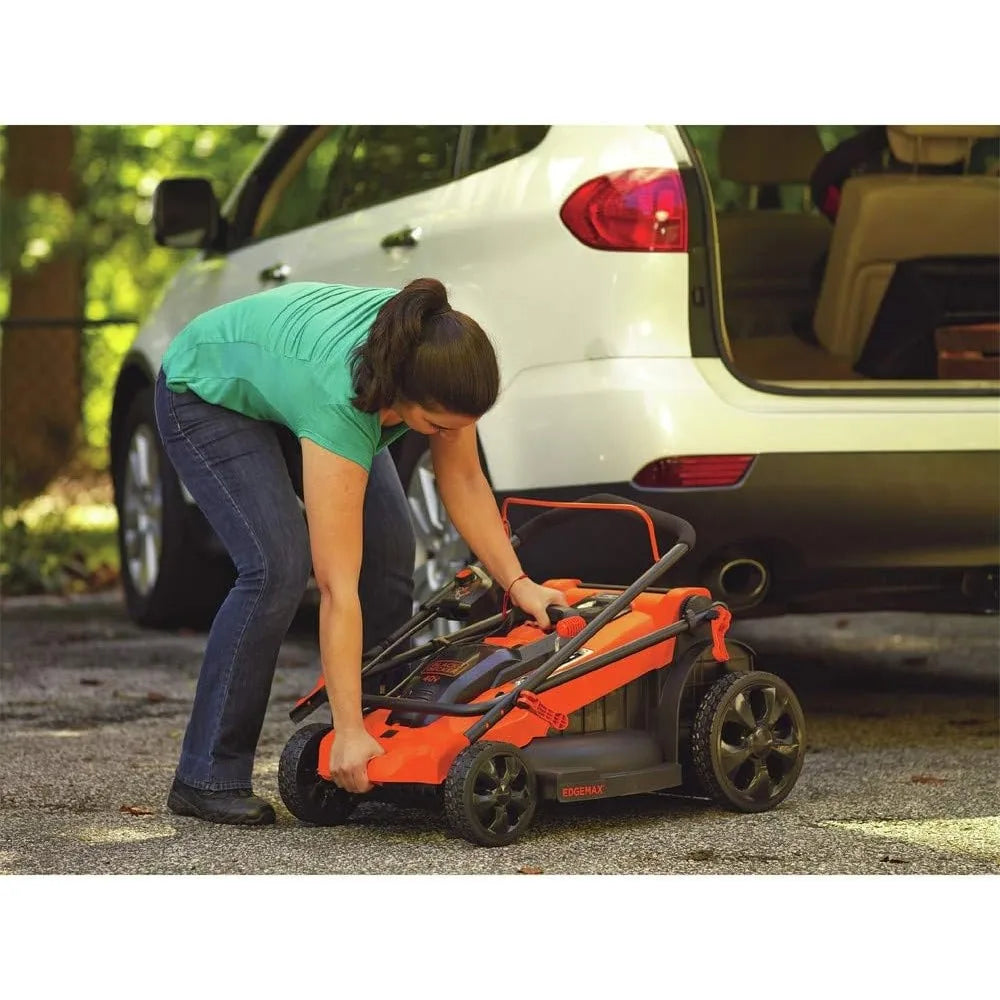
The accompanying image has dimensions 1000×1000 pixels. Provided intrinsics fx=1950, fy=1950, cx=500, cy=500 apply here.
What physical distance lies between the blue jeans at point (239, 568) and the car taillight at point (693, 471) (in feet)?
3.51

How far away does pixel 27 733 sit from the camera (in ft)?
19.5

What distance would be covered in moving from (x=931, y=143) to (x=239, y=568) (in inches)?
125

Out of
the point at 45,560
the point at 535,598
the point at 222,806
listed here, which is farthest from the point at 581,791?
the point at 45,560

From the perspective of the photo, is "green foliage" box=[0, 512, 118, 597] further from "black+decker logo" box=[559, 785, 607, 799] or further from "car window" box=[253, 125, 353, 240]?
"black+decker logo" box=[559, 785, 607, 799]

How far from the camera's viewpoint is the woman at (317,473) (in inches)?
164

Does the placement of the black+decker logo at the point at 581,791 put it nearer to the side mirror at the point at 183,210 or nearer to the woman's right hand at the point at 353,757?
the woman's right hand at the point at 353,757

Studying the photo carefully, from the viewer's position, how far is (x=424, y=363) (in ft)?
13.5

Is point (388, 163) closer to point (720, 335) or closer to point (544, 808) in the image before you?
point (720, 335)

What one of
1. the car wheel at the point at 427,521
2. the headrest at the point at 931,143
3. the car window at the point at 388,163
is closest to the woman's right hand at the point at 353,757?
the car wheel at the point at 427,521

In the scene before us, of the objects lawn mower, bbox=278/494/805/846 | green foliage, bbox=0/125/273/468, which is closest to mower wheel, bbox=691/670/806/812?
lawn mower, bbox=278/494/805/846

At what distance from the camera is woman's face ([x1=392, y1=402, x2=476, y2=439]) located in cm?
419

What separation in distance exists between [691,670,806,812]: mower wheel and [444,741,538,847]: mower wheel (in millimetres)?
469

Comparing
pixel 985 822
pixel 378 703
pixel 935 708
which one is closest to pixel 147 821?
pixel 378 703

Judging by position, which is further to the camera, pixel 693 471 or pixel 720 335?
pixel 720 335
